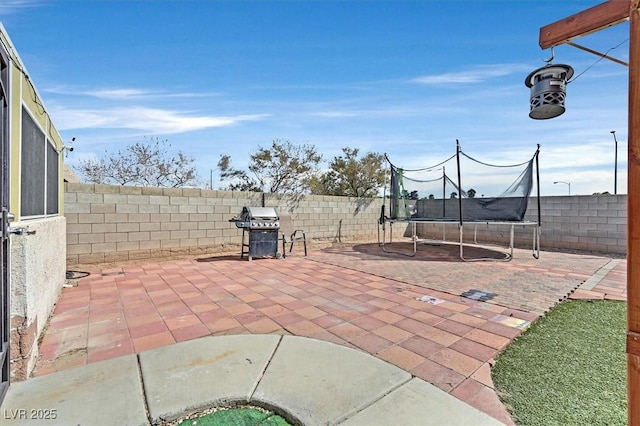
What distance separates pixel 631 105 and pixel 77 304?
446 centimetres

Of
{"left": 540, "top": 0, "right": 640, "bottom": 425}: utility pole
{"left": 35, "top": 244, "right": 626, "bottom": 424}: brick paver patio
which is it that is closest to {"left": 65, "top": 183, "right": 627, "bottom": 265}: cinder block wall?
{"left": 35, "top": 244, "right": 626, "bottom": 424}: brick paver patio

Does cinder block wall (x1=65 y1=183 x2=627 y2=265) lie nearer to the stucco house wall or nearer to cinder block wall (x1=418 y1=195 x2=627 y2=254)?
cinder block wall (x1=418 y1=195 x2=627 y2=254)

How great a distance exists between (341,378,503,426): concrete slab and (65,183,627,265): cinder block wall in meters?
5.52

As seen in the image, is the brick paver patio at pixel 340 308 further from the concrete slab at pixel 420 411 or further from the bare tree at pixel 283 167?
the bare tree at pixel 283 167

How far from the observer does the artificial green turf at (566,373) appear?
1.45m

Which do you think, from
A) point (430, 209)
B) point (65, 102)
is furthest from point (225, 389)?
point (430, 209)

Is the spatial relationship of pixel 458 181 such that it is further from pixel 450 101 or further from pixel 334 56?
pixel 334 56

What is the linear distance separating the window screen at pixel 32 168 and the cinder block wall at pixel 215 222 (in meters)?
2.40

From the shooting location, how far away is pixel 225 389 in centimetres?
161

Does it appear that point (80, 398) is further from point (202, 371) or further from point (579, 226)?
point (579, 226)

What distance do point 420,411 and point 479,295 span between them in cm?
255

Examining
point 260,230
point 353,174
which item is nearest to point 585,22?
point 260,230

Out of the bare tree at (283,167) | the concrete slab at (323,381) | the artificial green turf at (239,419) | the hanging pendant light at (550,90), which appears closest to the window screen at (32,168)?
the artificial green turf at (239,419)

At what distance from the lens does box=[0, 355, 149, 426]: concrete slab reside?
1.37 metres
